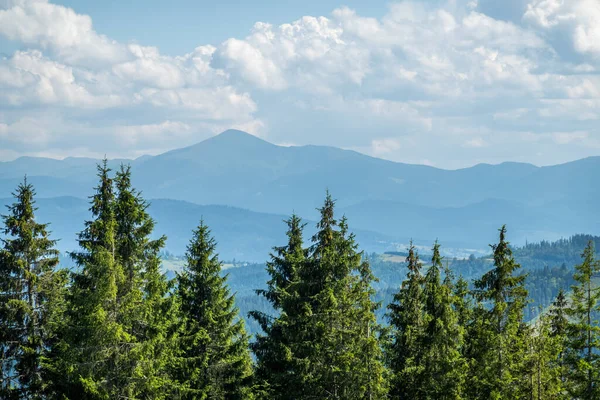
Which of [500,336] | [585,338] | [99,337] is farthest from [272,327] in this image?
[585,338]

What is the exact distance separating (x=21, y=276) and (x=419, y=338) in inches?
733

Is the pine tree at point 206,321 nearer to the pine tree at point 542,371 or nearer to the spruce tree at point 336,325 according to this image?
the spruce tree at point 336,325

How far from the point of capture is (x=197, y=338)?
105 feet

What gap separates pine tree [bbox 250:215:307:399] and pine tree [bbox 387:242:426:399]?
517 centimetres

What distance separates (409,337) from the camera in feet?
105

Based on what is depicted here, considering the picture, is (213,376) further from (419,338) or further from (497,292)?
(497,292)

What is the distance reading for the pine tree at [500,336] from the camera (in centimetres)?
2839

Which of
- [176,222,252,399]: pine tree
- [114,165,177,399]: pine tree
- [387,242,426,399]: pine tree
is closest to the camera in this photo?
[114,165,177,399]: pine tree

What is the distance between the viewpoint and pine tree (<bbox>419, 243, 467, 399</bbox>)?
28.9 meters

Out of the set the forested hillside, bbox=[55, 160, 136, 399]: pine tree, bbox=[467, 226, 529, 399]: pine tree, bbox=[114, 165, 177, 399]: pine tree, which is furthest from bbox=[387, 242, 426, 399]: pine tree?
bbox=[55, 160, 136, 399]: pine tree

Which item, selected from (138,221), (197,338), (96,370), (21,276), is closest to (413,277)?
(197,338)

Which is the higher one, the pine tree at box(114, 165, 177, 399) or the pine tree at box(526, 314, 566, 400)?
the pine tree at box(114, 165, 177, 399)

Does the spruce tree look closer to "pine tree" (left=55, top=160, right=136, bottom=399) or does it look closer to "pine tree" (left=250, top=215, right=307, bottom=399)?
"pine tree" (left=250, top=215, right=307, bottom=399)

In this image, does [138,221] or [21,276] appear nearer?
[138,221]
